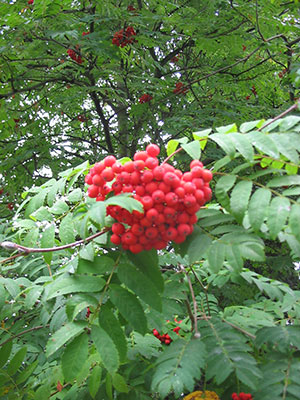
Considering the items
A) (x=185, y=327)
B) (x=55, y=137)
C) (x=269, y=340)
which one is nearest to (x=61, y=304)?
(x=185, y=327)

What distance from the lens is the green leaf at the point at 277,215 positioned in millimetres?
1099

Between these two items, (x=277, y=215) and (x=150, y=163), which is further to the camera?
(x=150, y=163)

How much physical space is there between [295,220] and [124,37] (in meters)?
3.93

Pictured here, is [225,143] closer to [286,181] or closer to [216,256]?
[286,181]

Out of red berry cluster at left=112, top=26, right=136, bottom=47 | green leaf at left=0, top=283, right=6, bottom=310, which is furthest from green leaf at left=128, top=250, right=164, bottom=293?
red berry cluster at left=112, top=26, right=136, bottom=47

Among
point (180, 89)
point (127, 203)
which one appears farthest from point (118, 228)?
point (180, 89)

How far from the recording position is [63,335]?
1175 mm

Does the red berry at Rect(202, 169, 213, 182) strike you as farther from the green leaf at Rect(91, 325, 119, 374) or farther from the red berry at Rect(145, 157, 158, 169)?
the green leaf at Rect(91, 325, 119, 374)

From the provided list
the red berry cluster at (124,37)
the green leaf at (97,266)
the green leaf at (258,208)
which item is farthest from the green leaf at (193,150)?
the red berry cluster at (124,37)

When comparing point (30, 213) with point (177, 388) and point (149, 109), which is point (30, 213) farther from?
point (149, 109)

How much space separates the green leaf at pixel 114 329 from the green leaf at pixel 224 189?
21.2 inches

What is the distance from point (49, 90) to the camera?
5363 millimetres

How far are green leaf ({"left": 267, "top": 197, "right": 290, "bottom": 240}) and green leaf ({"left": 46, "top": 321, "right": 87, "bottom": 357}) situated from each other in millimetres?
694

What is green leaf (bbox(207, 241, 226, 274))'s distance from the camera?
115cm
